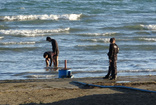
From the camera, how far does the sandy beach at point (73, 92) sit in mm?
10180

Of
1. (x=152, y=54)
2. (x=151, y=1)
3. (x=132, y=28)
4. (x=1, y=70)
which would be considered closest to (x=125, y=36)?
(x=132, y=28)

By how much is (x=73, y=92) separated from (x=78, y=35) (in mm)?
14907

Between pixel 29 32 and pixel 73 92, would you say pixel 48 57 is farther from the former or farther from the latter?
pixel 29 32

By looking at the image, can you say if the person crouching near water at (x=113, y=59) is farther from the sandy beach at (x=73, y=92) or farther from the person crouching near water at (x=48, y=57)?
the person crouching near water at (x=48, y=57)

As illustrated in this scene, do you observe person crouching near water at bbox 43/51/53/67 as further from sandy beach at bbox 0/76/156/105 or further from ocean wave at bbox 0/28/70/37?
ocean wave at bbox 0/28/70/37

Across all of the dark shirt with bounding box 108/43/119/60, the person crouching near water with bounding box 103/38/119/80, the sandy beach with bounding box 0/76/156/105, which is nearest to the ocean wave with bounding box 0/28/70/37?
the sandy beach with bounding box 0/76/156/105

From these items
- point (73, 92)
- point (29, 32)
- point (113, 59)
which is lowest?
point (73, 92)

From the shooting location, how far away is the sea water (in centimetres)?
1705

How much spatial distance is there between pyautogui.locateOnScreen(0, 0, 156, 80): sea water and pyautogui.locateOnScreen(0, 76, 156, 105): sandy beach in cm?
183

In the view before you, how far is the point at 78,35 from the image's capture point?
2666 cm

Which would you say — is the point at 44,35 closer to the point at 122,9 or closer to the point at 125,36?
the point at 125,36

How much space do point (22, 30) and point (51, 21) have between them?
6.11 meters

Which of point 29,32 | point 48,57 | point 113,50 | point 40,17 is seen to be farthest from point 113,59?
point 40,17

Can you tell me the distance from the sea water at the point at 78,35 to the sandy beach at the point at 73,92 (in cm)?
183
